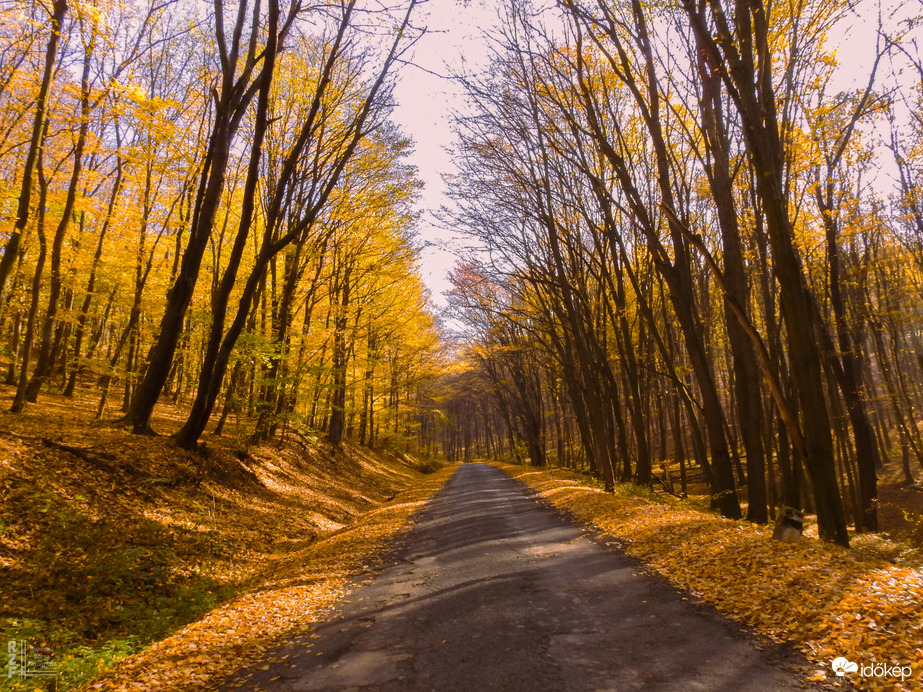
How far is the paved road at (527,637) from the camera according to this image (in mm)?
3199

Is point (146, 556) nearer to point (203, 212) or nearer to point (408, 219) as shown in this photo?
point (203, 212)

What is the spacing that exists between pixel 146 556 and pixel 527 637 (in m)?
5.26

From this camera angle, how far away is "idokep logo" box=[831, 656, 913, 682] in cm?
297

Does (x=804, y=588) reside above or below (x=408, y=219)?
below

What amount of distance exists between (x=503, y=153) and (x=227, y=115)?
737cm

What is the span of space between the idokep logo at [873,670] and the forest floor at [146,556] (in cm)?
446

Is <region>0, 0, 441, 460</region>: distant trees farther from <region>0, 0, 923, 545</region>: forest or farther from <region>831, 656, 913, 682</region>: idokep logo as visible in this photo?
<region>831, 656, 913, 682</region>: idokep logo

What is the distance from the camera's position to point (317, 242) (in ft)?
48.0

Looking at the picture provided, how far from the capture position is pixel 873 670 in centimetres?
305

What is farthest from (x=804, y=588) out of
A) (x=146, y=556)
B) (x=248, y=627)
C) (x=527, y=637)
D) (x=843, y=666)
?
(x=146, y=556)

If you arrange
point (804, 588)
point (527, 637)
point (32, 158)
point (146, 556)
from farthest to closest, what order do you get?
1. point (32, 158)
2. point (146, 556)
3. point (804, 588)
4. point (527, 637)

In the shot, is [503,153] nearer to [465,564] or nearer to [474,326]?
[465,564]

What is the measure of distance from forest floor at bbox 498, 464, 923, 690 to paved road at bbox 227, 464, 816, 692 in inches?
12.6

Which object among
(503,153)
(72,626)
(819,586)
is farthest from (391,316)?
(819,586)
